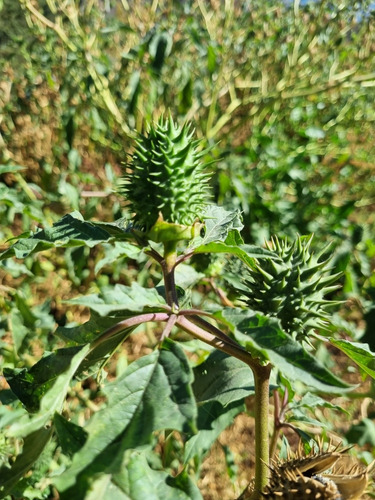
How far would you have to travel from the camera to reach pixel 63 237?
3.46 feet

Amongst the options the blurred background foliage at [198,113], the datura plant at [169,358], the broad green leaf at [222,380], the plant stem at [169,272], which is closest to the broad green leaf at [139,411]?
the datura plant at [169,358]

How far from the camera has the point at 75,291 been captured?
130 inches

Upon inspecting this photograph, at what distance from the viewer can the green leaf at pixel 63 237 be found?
1015mm

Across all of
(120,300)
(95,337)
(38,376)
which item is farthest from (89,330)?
(120,300)

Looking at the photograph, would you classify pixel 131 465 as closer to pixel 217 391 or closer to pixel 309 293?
pixel 217 391

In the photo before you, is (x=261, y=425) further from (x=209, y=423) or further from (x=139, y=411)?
(x=139, y=411)

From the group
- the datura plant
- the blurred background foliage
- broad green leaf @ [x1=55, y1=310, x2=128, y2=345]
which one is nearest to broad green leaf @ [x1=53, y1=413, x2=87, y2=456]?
the datura plant

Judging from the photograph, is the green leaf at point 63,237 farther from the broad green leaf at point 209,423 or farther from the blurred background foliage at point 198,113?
the blurred background foliage at point 198,113

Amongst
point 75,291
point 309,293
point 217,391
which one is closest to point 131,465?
point 217,391

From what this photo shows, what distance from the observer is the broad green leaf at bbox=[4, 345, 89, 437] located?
86cm

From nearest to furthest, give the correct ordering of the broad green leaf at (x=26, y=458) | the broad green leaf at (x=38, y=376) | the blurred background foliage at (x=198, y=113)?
the broad green leaf at (x=26, y=458), the broad green leaf at (x=38, y=376), the blurred background foliage at (x=198, y=113)

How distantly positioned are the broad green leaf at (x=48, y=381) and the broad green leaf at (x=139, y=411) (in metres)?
0.08

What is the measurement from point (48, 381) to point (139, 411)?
0.26 m

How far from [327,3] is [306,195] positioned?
55.9 inches
